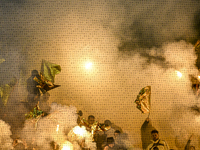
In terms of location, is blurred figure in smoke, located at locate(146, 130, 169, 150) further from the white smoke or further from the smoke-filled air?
the white smoke

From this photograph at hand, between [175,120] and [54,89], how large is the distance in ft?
6.98

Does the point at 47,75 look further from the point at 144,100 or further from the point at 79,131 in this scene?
the point at 144,100

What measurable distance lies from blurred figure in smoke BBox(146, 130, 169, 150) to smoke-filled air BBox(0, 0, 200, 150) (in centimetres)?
6

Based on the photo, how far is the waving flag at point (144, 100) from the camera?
2865 millimetres

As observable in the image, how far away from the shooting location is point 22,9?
304 centimetres

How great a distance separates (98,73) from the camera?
295cm

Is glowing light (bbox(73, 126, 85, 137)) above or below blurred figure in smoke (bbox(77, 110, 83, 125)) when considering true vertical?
below

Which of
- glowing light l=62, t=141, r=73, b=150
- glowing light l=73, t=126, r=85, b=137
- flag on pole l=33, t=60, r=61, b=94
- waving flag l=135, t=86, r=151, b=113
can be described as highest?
flag on pole l=33, t=60, r=61, b=94

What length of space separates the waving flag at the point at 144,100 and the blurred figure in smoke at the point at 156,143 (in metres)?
0.39

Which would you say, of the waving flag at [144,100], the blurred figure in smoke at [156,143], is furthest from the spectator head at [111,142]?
the waving flag at [144,100]

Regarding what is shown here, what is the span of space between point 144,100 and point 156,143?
732mm

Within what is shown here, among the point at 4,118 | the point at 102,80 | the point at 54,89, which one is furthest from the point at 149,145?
the point at 4,118

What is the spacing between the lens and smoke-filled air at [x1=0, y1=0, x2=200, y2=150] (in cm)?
288

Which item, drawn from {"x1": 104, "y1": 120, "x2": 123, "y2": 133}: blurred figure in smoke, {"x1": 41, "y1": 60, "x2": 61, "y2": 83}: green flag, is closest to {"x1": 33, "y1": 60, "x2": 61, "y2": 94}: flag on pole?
{"x1": 41, "y1": 60, "x2": 61, "y2": 83}: green flag
